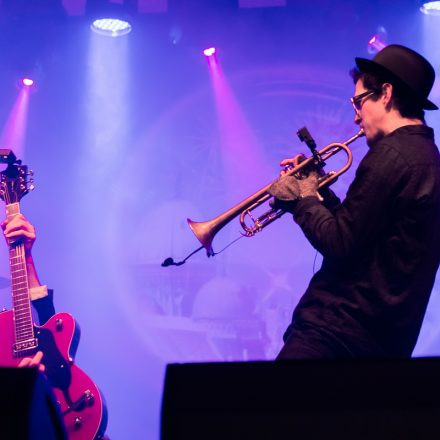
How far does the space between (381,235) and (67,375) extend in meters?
2.11

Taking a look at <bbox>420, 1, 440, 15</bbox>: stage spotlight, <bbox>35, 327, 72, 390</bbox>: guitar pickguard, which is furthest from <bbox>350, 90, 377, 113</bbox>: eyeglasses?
<bbox>420, 1, 440, 15</bbox>: stage spotlight

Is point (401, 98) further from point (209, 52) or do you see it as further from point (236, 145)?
point (209, 52)

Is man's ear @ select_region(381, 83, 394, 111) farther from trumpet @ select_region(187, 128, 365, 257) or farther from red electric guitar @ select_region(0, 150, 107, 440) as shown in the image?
red electric guitar @ select_region(0, 150, 107, 440)

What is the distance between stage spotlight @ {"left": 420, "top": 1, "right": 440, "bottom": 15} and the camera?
575 cm

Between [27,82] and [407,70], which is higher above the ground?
[27,82]

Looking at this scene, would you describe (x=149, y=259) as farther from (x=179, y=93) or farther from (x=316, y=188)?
(x=316, y=188)

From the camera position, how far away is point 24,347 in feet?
12.3

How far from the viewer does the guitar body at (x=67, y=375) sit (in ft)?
12.0

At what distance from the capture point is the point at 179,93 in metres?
5.84

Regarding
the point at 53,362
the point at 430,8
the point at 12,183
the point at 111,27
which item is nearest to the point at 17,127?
the point at 111,27

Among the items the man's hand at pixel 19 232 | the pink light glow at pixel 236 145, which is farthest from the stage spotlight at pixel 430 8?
the man's hand at pixel 19 232

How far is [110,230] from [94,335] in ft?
2.89

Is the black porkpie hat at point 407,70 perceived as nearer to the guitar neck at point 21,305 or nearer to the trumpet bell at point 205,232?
the trumpet bell at point 205,232

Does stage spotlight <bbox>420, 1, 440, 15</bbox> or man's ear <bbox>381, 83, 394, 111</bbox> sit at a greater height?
stage spotlight <bbox>420, 1, 440, 15</bbox>
